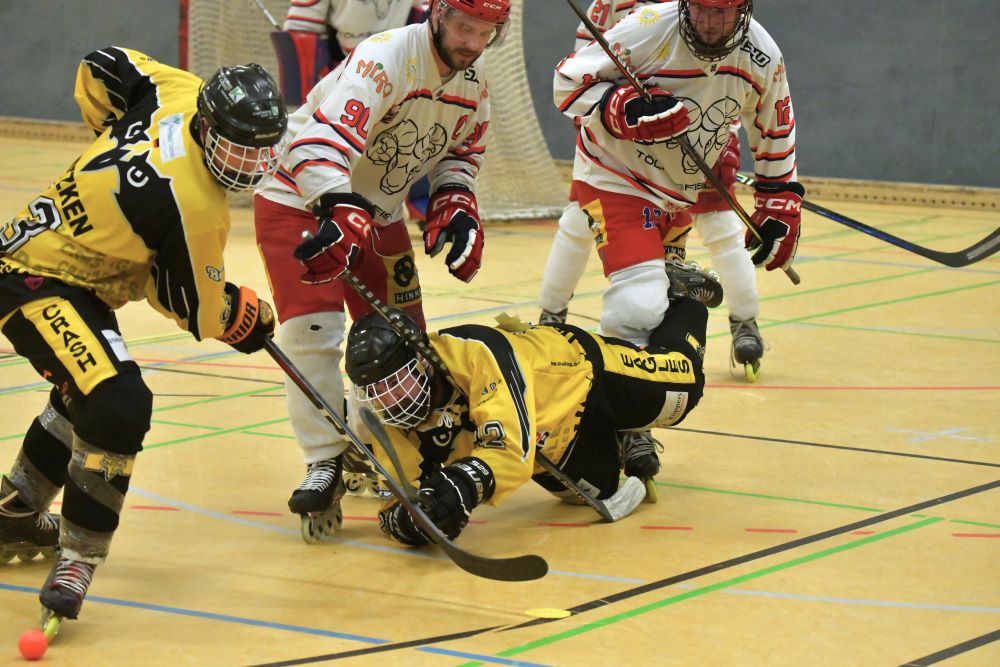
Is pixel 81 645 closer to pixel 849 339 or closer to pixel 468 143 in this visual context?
pixel 468 143

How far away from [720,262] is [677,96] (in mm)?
1166

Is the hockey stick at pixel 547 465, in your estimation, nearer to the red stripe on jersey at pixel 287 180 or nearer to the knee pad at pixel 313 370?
the knee pad at pixel 313 370

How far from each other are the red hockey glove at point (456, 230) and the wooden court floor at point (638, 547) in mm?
633

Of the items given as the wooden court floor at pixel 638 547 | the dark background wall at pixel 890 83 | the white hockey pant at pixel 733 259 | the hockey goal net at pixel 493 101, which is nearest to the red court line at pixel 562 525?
the wooden court floor at pixel 638 547

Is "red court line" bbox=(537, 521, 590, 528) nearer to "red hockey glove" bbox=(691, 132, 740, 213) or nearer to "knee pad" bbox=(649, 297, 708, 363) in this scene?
"knee pad" bbox=(649, 297, 708, 363)

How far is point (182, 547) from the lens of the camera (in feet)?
10.5

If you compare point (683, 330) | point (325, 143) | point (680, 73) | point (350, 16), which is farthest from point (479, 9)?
point (350, 16)

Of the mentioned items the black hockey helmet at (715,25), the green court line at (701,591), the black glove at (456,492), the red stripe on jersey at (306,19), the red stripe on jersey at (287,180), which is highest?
the black hockey helmet at (715,25)

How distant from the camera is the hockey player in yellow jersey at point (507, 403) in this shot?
3.06m

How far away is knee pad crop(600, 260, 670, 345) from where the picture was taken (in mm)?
3818

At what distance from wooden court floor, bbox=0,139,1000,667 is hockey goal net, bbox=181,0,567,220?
12.2ft

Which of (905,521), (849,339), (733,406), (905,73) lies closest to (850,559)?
(905,521)

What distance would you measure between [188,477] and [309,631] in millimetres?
1166

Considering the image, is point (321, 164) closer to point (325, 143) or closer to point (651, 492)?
point (325, 143)
